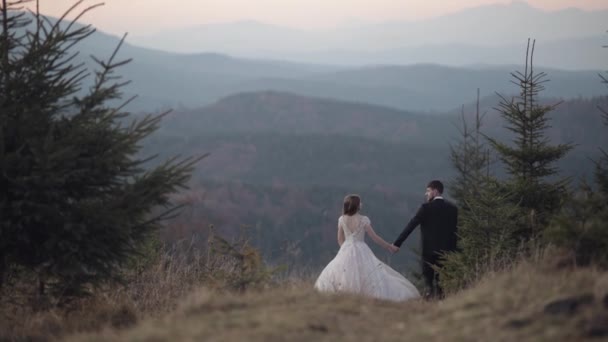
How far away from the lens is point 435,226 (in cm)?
1102

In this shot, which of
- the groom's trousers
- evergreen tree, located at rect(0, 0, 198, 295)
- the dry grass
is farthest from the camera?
the groom's trousers

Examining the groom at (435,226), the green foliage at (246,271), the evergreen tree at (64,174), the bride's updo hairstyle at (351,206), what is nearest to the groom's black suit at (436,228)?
the groom at (435,226)

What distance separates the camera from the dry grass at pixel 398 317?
5.11m

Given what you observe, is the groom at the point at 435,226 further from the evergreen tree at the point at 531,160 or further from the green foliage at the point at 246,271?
the green foliage at the point at 246,271

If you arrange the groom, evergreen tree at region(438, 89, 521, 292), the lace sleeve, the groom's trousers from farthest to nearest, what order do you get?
1. the groom's trousers
2. the groom
3. the lace sleeve
4. evergreen tree at region(438, 89, 521, 292)

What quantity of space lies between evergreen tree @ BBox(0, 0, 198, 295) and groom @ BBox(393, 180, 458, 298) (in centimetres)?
416

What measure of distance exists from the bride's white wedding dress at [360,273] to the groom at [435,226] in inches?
31.8

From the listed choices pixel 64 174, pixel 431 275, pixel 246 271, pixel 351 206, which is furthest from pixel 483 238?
pixel 64 174

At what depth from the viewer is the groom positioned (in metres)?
11.0

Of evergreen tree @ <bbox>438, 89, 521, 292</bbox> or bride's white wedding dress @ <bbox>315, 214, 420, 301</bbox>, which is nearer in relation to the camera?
bride's white wedding dress @ <bbox>315, 214, 420, 301</bbox>

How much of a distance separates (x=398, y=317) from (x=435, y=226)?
5.06m

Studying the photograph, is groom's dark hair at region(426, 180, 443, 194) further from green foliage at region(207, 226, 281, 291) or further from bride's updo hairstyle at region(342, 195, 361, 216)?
green foliage at region(207, 226, 281, 291)

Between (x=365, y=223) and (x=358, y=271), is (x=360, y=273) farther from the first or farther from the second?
(x=365, y=223)

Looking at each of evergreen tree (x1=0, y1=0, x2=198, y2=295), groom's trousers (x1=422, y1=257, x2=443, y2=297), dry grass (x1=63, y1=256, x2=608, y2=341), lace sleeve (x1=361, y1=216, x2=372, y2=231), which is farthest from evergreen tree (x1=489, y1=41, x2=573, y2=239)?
evergreen tree (x1=0, y1=0, x2=198, y2=295)
